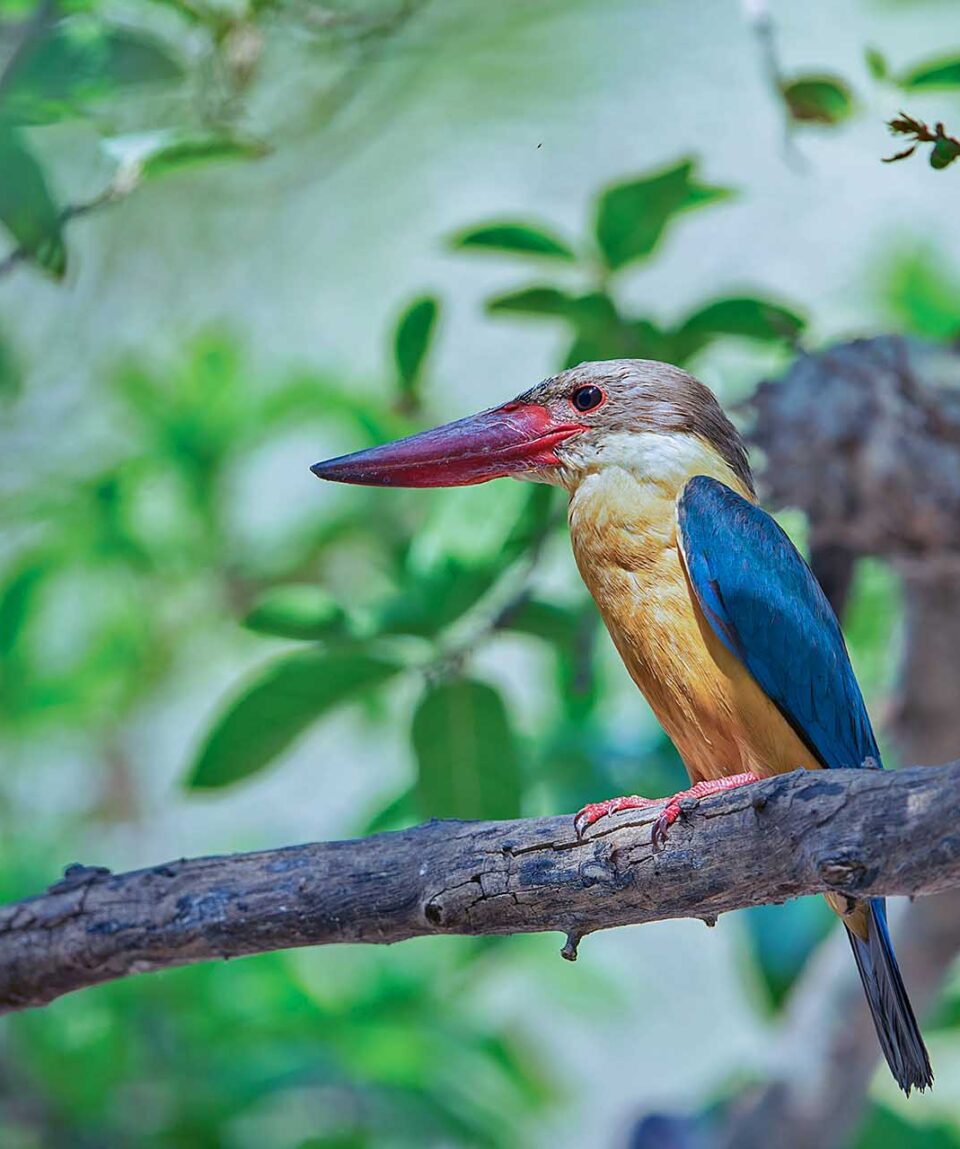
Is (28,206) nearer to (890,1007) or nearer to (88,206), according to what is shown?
(88,206)

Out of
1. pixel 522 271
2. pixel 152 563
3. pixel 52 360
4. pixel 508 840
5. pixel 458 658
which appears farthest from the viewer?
pixel 522 271

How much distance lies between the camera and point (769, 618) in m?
2.42

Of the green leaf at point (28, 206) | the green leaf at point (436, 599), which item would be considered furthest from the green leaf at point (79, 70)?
the green leaf at point (436, 599)

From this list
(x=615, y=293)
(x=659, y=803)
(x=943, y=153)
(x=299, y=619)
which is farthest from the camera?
(x=615, y=293)

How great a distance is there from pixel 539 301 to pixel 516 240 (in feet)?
0.50

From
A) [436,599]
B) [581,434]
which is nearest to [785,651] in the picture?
[581,434]

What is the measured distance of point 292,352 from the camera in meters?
7.14

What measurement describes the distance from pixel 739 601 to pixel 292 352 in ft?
16.7

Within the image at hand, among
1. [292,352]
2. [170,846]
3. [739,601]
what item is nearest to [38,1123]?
[170,846]

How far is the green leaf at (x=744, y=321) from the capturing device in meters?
3.24

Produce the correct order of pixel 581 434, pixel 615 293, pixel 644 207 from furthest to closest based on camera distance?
pixel 615 293, pixel 644 207, pixel 581 434

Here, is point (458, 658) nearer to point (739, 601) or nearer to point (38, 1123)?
point (739, 601)

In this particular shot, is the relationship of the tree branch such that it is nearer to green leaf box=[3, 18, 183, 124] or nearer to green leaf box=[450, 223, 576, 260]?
green leaf box=[3, 18, 183, 124]

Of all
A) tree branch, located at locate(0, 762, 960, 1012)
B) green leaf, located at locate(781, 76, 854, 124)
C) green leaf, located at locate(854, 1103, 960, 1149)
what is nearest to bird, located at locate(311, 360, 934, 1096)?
tree branch, located at locate(0, 762, 960, 1012)
